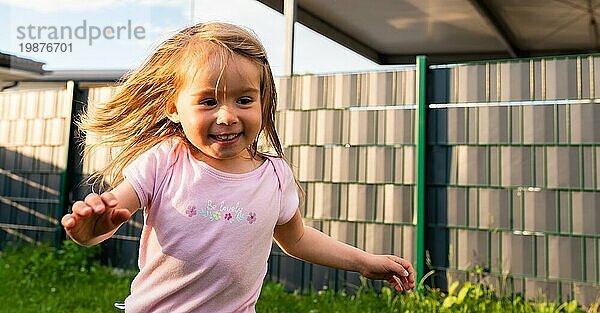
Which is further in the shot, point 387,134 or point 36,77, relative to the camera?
point 36,77

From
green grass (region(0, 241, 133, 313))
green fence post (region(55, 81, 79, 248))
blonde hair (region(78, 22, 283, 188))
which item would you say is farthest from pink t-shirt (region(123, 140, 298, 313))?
green fence post (region(55, 81, 79, 248))

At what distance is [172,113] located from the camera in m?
1.35

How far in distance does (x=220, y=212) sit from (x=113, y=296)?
3.64m

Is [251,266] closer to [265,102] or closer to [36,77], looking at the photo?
[265,102]

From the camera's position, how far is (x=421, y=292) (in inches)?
169

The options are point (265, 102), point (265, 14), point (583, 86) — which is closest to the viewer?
point (265, 102)

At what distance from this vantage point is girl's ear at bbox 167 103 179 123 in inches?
52.7

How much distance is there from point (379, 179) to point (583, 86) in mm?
1512

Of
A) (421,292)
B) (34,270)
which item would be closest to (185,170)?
(421,292)

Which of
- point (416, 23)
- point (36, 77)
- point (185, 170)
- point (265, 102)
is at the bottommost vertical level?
point (185, 170)

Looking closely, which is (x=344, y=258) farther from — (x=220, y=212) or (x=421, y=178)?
(x=421, y=178)

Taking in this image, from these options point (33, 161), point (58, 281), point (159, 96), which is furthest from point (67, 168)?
point (159, 96)

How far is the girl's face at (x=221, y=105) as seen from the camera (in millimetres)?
1203

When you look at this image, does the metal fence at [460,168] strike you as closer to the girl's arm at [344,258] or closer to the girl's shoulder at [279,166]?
the girl's arm at [344,258]
